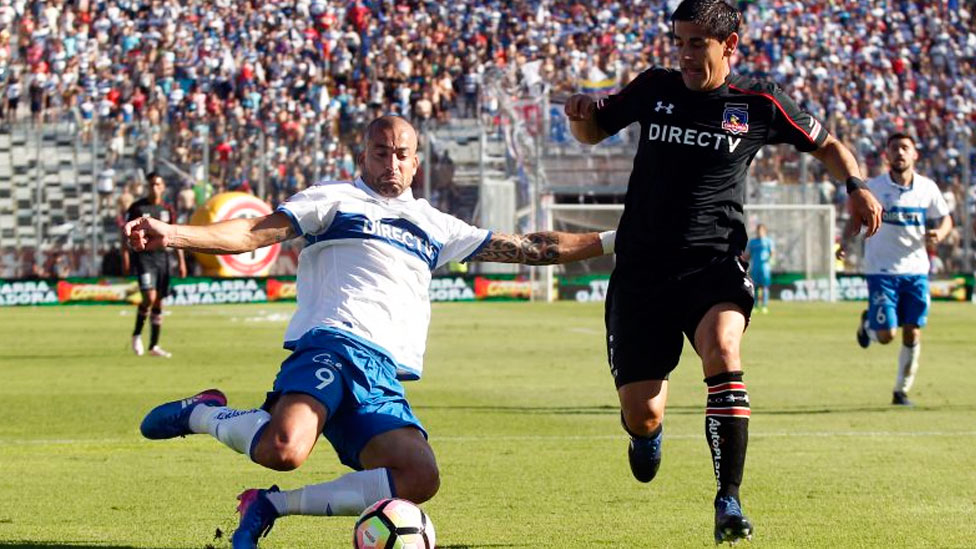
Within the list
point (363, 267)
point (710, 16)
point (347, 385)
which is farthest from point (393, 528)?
point (710, 16)

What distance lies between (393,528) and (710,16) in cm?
312

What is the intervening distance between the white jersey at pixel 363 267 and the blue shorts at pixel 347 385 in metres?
0.08

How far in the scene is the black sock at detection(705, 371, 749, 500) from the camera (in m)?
7.12

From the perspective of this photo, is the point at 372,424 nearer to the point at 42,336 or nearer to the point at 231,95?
the point at 42,336

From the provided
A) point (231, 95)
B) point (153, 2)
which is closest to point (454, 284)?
point (231, 95)

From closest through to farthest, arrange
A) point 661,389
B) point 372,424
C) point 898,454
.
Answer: point 372,424
point 661,389
point 898,454

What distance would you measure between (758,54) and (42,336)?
25824mm

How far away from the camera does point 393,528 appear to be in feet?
20.2

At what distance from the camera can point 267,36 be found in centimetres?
4297

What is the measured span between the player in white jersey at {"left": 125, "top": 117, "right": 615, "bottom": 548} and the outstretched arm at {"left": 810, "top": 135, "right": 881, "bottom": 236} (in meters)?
1.78

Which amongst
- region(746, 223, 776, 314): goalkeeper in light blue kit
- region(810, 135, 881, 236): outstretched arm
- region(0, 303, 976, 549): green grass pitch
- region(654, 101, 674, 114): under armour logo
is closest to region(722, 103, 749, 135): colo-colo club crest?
region(654, 101, 674, 114): under armour logo

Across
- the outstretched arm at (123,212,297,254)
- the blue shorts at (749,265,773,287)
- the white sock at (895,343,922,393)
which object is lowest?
the blue shorts at (749,265,773,287)

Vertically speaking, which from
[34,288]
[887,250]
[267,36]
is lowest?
[34,288]

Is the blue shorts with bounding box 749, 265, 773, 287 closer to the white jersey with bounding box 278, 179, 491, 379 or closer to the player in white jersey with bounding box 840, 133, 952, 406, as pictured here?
the player in white jersey with bounding box 840, 133, 952, 406
